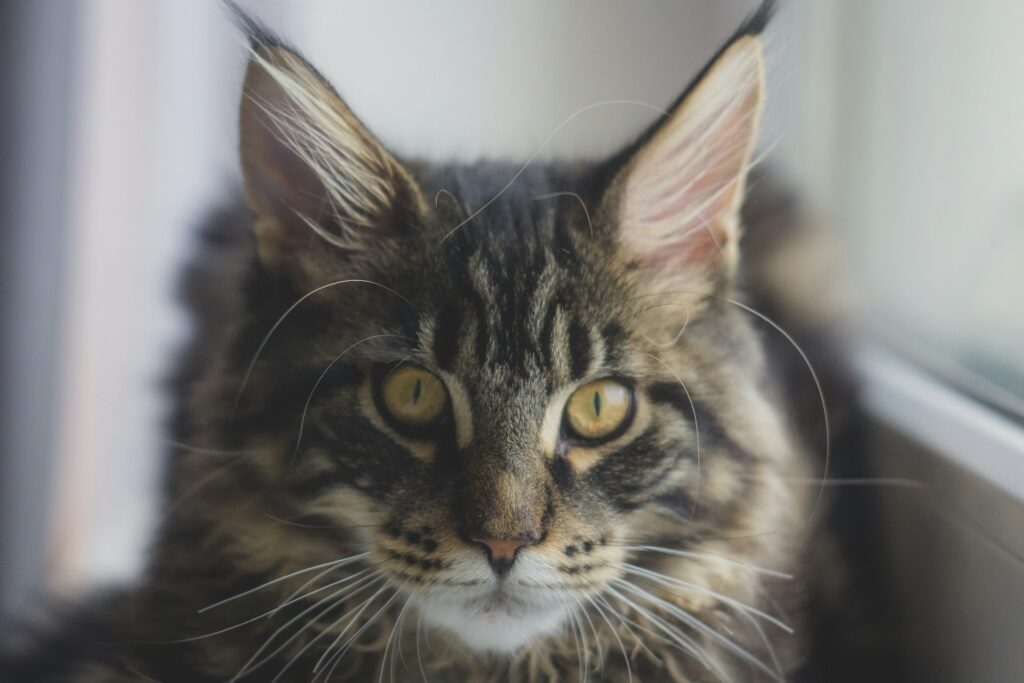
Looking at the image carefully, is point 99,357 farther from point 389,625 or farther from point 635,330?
point 635,330

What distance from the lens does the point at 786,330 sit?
34.4 inches

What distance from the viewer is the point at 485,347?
656 mm

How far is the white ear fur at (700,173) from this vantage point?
2.17 feet

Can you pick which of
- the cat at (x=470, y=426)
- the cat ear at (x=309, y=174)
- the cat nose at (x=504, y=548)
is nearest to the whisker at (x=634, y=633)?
the cat at (x=470, y=426)

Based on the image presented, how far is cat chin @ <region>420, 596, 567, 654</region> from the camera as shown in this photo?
0.66 metres

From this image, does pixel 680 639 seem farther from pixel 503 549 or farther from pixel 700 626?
pixel 503 549

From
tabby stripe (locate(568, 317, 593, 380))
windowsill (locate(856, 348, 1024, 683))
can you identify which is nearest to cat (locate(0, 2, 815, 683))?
tabby stripe (locate(568, 317, 593, 380))

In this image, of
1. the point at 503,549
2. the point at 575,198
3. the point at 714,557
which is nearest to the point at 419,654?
the point at 503,549

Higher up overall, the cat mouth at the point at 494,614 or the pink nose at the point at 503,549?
the pink nose at the point at 503,549

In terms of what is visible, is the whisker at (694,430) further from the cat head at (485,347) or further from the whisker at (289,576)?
the whisker at (289,576)

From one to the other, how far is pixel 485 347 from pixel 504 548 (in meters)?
0.15

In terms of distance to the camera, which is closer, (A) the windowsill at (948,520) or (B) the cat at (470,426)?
(B) the cat at (470,426)

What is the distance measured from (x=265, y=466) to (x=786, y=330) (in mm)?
510

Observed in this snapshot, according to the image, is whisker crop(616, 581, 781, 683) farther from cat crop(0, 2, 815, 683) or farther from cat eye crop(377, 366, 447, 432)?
cat eye crop(377, 366, 447, 432)
